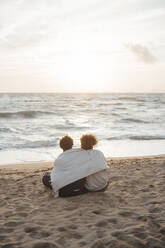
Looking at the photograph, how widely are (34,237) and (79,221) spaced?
1.98 ft

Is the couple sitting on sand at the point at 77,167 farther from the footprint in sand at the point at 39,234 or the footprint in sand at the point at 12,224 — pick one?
the footprint in sand at the point at 39,234

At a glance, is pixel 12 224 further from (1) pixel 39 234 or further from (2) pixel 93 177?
(2) pixel 93 177

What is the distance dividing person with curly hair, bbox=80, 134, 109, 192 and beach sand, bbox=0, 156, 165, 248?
0.11 metres

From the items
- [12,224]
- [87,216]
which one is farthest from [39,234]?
[87,216]

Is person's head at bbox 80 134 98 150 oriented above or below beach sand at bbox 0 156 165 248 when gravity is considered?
above

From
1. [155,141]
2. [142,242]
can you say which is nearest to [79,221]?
[142,242]

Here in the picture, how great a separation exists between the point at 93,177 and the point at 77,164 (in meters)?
0.36

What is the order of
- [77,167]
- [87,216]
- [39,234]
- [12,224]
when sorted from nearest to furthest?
[39,234] → [12,224] → [87,216] → [77,167]

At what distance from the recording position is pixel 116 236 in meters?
2.75

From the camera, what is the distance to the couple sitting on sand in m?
4.00

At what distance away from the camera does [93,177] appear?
415 centimetres

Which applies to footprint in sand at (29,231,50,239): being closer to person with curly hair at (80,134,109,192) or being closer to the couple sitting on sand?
the couple sitting on sand

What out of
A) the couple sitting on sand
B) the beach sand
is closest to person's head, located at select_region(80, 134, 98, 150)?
the couple sitting on sand

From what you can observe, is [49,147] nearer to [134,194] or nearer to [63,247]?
[134,194]
